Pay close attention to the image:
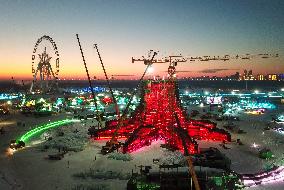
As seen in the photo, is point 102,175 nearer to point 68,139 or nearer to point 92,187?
point 92,187

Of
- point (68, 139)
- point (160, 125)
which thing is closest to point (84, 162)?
point (68, 139)

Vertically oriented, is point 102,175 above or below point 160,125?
below

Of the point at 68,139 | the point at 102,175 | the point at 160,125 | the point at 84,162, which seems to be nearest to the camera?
the point at 102,175

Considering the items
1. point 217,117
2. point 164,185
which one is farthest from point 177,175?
point 217,117

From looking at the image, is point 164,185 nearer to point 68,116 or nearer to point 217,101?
point 68,116

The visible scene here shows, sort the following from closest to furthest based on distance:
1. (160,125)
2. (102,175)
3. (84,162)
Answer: (102,175) → (84,162) → (160,125)

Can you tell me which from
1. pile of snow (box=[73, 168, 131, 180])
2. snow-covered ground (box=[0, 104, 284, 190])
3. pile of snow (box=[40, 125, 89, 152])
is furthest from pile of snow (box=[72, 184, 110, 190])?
pile of snow (box=[40, 125, 89, 152])
